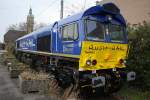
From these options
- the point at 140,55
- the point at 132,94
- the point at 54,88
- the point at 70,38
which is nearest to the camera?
the point at 70,38

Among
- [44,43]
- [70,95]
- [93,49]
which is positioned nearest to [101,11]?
[93,49]

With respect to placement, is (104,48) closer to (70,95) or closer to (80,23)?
(80,23)

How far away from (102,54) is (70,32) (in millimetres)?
1676

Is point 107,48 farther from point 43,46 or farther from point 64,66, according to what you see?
point 43,46

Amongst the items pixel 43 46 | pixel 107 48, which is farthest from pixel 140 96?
pixel 43 46

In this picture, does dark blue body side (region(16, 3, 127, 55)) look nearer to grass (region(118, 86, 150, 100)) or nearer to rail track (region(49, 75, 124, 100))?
rail track (region(49, 75, 124, 100))

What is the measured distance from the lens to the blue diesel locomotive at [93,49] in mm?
8648

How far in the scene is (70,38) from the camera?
9.62 meters

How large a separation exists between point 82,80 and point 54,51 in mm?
3160

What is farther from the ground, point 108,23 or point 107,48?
point 108,23

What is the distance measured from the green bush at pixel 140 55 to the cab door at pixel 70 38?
9.82 feet

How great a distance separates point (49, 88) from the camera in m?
10.4

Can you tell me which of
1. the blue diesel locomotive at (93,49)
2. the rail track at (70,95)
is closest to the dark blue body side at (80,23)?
the blue diesel locomotive at (93,49)

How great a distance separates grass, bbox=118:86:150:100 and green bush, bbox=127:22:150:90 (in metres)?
0.35
